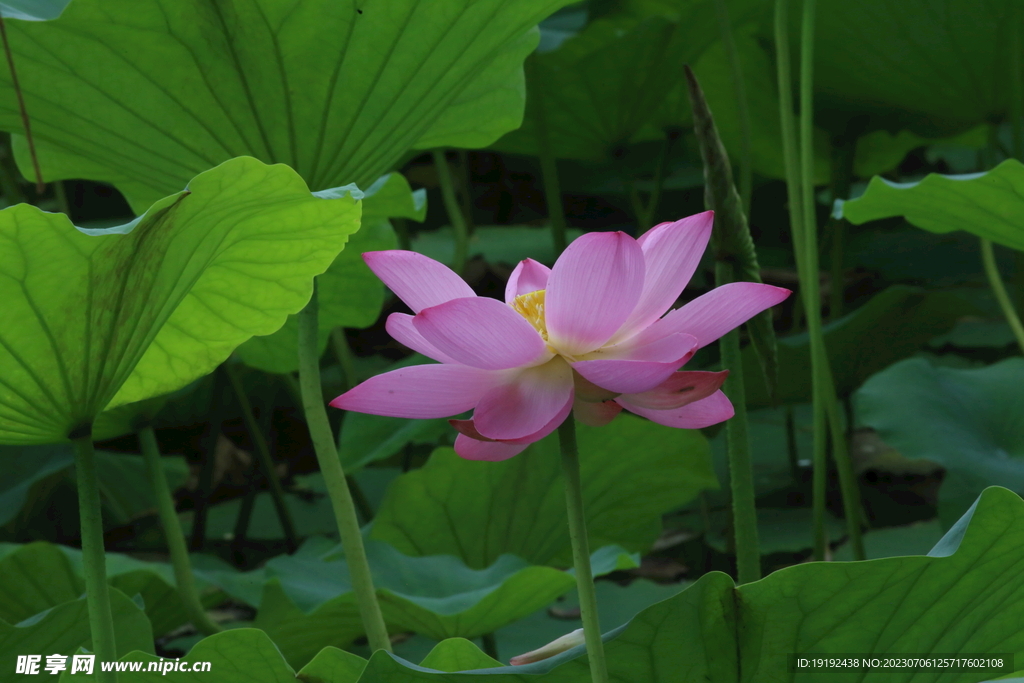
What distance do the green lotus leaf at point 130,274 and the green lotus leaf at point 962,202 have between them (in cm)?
43

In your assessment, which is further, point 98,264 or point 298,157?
point 298,157

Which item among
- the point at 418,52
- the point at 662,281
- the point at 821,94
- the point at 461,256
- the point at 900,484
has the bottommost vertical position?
the point at 662,281

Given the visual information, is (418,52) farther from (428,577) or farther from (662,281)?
(428,577)

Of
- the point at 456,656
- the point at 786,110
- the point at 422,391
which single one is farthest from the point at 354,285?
the point at 422,391

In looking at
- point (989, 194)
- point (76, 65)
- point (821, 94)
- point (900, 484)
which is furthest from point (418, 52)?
point (900, 484)

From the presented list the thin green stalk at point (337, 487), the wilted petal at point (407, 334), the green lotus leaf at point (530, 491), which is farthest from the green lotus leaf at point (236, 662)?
the green lotus leaf at point (530, 491)

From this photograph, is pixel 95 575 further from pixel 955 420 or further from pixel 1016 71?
pixel 1016 71

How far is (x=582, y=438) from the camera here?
0.93 m

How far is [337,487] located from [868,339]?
0.93 metres

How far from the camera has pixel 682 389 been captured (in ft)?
0.96

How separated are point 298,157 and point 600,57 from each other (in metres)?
0.74

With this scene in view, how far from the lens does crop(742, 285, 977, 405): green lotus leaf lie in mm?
1136

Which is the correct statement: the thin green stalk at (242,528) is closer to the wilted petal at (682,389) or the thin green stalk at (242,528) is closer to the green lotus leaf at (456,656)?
the green lotus leaf at (456,656)

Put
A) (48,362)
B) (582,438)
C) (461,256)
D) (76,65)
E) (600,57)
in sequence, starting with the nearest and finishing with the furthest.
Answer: (48,362) → (76,65) → (582,438) → (600,57) → (461,256)
